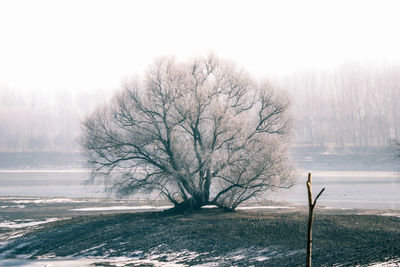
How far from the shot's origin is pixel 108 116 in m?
34.9

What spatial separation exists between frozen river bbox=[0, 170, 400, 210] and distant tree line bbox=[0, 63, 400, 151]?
21566 millimetres

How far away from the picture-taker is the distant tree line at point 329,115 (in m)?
108

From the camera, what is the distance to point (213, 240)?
88.6 ft

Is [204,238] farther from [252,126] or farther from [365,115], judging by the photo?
[365,115]

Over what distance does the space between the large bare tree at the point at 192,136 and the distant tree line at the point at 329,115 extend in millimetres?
57673

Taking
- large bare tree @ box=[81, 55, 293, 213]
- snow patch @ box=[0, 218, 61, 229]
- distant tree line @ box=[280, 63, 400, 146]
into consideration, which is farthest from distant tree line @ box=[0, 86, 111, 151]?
large bare tree @ box=[81, 55, 293, 213]

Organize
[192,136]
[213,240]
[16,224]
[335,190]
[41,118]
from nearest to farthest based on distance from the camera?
[213,240] < [192,136] < [16,224] < [335,190] < [41,118]

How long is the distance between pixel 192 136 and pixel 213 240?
30.3 ft

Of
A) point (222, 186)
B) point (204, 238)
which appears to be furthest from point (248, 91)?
point (204, 238)

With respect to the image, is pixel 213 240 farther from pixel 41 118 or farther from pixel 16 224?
pixel 41 118

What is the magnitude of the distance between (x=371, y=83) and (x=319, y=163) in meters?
33.4

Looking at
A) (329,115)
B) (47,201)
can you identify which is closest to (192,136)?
(47,201)

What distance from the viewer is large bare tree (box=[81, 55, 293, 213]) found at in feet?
110

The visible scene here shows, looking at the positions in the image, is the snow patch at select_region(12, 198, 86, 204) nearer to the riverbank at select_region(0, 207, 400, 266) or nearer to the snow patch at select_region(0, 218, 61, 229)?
the snow patch at select_region(0, 218, 61, 229)
